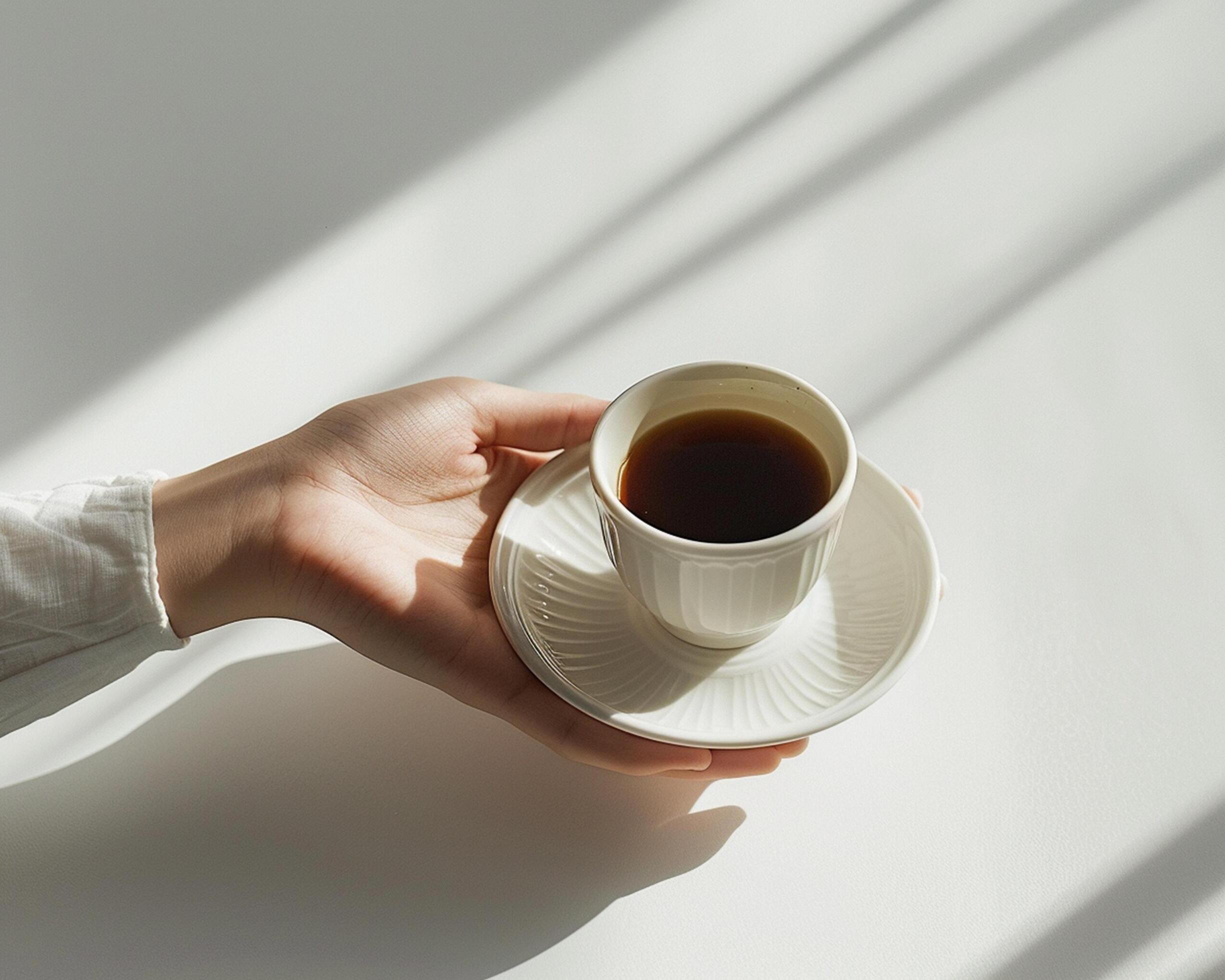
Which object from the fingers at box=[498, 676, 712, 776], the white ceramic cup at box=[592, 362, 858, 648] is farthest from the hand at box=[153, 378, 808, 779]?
the white ceramic cup at box=[592, 362, 858, 648]

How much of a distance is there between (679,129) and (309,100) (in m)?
0.56

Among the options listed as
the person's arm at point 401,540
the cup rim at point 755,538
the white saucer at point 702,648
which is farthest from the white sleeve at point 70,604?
the cup rim at point 755,538

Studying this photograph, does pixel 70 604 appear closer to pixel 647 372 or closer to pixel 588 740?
pixel 588 740

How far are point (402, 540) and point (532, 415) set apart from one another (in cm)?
18

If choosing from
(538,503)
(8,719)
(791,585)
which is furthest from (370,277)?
(791,585)

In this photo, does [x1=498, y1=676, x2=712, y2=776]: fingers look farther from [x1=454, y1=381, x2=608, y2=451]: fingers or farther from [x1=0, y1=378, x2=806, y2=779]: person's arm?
[x1=454, y1=381, x2=608, y2=451]: fingers

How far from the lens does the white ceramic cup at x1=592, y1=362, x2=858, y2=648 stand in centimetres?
87

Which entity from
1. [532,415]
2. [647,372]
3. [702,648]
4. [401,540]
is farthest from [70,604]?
[647,372]

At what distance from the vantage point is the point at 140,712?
1.09 meters

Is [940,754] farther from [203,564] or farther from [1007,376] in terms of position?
[203,564]

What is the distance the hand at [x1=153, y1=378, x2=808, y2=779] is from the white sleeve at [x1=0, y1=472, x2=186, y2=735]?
0.03 metres

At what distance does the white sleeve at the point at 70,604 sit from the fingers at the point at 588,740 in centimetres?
34

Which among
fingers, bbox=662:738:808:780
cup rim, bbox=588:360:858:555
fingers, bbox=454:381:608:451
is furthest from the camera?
fingers, bbox=454:381:608:451

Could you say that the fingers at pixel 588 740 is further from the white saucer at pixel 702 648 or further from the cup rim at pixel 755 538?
the cup rim at pixel 755 538
